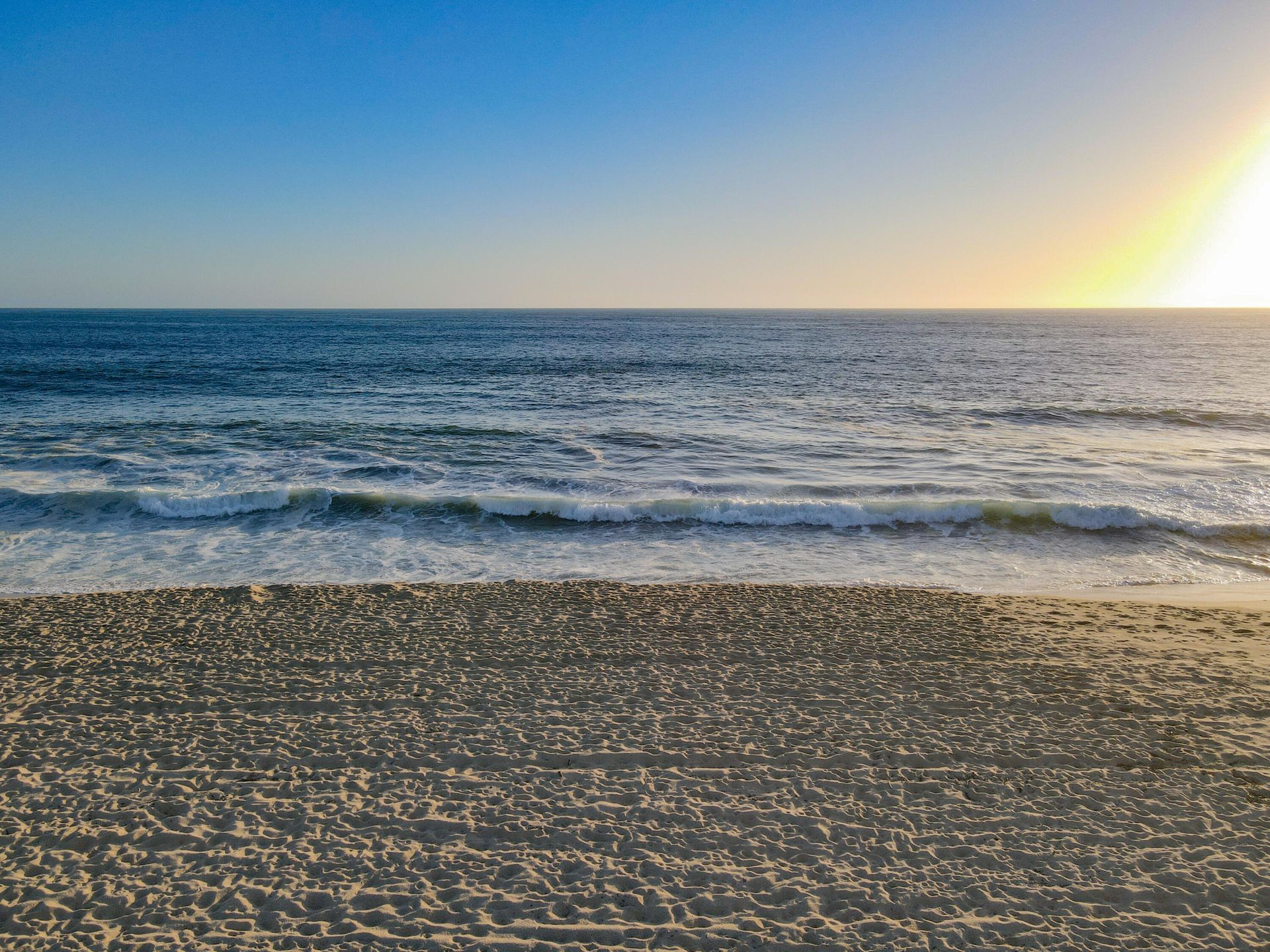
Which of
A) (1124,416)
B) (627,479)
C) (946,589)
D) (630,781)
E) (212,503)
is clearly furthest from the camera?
(1124,416)

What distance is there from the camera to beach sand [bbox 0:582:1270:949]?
4820 mm

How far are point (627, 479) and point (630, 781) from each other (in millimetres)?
12736

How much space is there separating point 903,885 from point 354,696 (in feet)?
18.9

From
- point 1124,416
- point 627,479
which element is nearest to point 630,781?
point 627,479

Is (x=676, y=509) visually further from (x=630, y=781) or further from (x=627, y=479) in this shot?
(x=630, y=781)

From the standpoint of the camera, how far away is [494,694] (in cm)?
776

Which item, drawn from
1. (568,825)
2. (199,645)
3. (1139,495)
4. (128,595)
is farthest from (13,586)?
(1139,495)

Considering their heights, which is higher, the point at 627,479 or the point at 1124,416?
the point at 1124,416

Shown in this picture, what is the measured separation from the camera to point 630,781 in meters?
6.25

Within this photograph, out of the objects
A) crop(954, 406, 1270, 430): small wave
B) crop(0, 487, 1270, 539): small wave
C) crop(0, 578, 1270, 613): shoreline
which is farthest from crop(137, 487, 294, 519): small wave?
crop(954, 406, 1270, 430): small wave

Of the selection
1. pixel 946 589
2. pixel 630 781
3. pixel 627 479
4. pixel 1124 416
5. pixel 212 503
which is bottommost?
pixel 630 781

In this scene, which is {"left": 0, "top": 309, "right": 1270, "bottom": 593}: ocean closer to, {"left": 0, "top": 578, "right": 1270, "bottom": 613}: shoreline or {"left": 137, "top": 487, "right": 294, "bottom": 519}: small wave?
{"left": 137, "top": 487, "right": 294, "bottom": 519}: small wave

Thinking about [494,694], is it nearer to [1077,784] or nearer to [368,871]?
[368,871]

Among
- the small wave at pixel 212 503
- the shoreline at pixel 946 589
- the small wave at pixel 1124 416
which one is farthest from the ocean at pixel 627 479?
the shoreline at pixel 946 589
